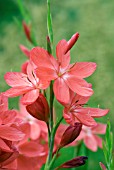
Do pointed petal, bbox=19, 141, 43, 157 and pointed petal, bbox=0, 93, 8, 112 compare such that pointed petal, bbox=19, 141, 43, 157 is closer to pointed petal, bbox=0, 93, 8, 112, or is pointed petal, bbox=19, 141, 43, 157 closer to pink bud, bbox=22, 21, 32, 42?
pointed petal, bbox=0, 93, 8, 112

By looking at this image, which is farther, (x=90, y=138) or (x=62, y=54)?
(x=90, y=138)

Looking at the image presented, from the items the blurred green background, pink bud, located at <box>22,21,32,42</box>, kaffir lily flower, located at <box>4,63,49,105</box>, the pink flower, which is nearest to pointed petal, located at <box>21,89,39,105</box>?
kaffir lily flower, located at <box>4,63,49,105</box>

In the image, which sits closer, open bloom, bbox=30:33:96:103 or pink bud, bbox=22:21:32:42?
open bloom, bbox=30:33:96:103

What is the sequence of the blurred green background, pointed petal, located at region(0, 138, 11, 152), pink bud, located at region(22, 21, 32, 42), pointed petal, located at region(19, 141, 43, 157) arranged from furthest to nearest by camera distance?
the blurred green background → pink bud, located at region(22, 21, 32, 42) → pointed petal, located at region(19, 141, 43, 157) → pointed petal, located at region(0, 138, 11, 152)

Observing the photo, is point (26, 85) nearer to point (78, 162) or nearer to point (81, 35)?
point (78, 162)

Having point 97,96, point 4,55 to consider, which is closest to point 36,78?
point 97,96

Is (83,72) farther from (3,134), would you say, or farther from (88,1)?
(88,1)

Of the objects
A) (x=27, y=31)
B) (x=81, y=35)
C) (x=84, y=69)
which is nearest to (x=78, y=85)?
(x=84, y=69)
